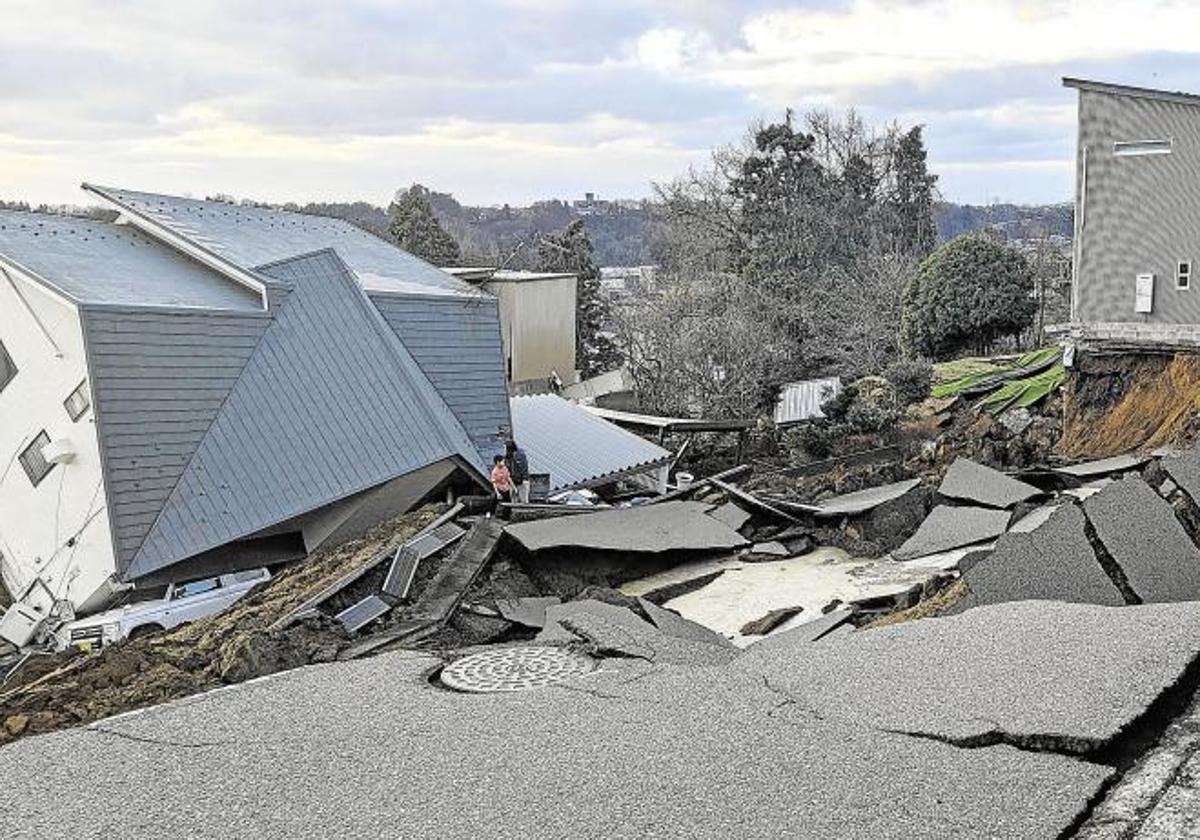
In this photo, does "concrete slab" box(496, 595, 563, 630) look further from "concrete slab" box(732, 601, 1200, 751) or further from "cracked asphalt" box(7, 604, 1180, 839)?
"concrete slab" box(732, 601, 1200, 751)

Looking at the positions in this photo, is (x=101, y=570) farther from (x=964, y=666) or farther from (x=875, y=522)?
(x=964, y=666)

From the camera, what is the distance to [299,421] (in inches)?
670

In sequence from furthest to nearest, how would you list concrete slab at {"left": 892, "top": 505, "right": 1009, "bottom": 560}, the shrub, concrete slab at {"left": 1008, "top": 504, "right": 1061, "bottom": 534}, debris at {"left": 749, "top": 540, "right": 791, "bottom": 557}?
the shrub
debris at {"left": 749, "top": 540, "right": 791, "bottom": 557}
concrete slab at {"left": 892, "top": 505, "right": 1009, "bottom": 560}
concrete slab at {"left": 1008, "top": 504, "right": 1061, "bottom": 534}

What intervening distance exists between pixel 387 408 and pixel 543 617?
994cm

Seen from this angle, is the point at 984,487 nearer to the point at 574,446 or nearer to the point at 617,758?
the point at 617,758

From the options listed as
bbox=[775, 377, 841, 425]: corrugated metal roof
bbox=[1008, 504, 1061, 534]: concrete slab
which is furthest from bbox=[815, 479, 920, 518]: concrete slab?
bbox=[775, 377, 841, 425]: corrugated metal roof

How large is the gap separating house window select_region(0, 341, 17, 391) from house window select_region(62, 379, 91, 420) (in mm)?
1962

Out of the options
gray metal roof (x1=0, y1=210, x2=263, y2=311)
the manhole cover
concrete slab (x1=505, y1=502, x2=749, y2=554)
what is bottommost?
concrete slab (x1=505, y1=502, x2=749, y2=554)

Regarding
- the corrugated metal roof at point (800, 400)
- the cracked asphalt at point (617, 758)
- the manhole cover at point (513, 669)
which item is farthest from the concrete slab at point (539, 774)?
the corrugated metal roof at point (800, 400)

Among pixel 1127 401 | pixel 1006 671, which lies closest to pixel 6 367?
pixel 1006 671

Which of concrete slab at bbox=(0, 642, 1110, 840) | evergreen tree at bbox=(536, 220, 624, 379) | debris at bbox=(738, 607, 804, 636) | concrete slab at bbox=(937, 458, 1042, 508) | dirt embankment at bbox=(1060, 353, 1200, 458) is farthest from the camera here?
evergreen tree at bbox=(536, 220, 624, 379)

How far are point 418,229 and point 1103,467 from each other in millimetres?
42569

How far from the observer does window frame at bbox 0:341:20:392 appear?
55.5 ft

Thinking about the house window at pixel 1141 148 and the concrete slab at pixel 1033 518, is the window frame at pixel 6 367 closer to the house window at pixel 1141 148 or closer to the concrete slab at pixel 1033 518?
the concrete slab at pixel 1033 518
